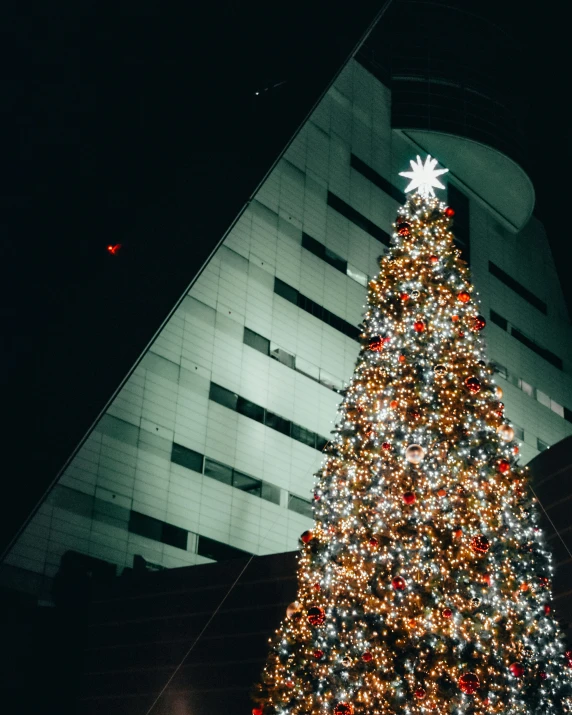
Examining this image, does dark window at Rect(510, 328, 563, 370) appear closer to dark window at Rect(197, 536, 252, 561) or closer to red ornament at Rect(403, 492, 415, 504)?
dark window at Rect(197, 536, 252, 561)

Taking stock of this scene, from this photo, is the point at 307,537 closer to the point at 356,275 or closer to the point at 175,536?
the point at 175,536

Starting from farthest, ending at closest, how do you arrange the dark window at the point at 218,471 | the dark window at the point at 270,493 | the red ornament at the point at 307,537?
the dark window at the point at 270,493 < the dark window at the point at 218,471 < the red ornament at the point at 307,537

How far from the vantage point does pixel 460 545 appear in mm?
9312

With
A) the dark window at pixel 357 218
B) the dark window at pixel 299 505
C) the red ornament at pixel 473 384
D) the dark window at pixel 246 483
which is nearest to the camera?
the red ornament at pixel 473 384

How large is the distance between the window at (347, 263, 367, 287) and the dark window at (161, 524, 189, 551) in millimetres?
12373

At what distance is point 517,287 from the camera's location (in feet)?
123

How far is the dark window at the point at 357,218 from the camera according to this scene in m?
30.3

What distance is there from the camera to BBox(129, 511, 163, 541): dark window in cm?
2086

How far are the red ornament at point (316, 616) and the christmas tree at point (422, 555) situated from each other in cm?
2

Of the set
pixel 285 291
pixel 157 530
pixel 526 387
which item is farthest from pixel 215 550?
pixel 526 387

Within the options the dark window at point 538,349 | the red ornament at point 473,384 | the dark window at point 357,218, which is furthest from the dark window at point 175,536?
the dark window at point 538,349

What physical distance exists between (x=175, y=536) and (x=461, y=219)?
22082mm

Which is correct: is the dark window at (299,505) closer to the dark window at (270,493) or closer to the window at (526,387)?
the dark window at (270,493)

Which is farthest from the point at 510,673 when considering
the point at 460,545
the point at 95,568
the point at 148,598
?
the point at 95,568
